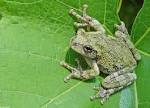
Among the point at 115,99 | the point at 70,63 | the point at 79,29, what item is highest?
the point at 79,29

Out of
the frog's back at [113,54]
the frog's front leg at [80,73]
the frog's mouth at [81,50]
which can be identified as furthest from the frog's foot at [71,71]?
the frog's back at [113,54]

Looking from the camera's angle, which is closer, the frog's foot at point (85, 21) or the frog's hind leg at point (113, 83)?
the frog's foot at point (85, 21)

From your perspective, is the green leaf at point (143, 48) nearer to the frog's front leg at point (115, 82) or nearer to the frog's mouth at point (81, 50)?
the frog's front leg at point (115, 82)

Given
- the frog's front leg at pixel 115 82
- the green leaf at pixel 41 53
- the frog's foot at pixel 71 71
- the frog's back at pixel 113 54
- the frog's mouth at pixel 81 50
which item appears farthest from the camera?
the frog's back at pixel 113 54

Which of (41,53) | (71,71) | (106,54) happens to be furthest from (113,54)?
(41,53)

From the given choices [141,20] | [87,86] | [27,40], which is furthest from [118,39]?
[27,40]

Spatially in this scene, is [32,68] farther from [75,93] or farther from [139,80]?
[139,80]
